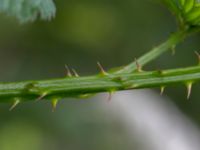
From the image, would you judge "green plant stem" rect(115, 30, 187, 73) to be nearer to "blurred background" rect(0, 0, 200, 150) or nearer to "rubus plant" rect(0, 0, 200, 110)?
"rubus plant" rect(0, 0, 200, 110)

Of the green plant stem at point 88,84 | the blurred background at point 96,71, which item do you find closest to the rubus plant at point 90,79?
the green plant stem at point 88,84

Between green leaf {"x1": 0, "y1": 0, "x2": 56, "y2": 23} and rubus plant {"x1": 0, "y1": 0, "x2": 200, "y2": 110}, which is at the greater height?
green leaf {"x1": 0, "y1": 0, "x2": 56, "y2": 23}

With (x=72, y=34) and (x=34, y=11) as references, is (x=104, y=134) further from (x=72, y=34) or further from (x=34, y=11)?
(x=34, y=11)

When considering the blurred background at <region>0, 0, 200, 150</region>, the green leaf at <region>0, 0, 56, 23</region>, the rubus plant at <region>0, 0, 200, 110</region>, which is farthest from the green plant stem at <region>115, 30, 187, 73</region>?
the blurred background at <region>0, 0, 200, 150</region>

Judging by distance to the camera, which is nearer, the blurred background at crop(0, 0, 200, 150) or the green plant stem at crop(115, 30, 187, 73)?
the green plant stem at crop(115, 30, 187, 73)

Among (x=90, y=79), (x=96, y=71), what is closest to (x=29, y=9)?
(x=90, y=79)

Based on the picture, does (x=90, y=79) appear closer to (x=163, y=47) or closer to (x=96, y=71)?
(x=163, y=47)

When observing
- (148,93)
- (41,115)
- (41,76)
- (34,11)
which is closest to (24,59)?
(41,76)
